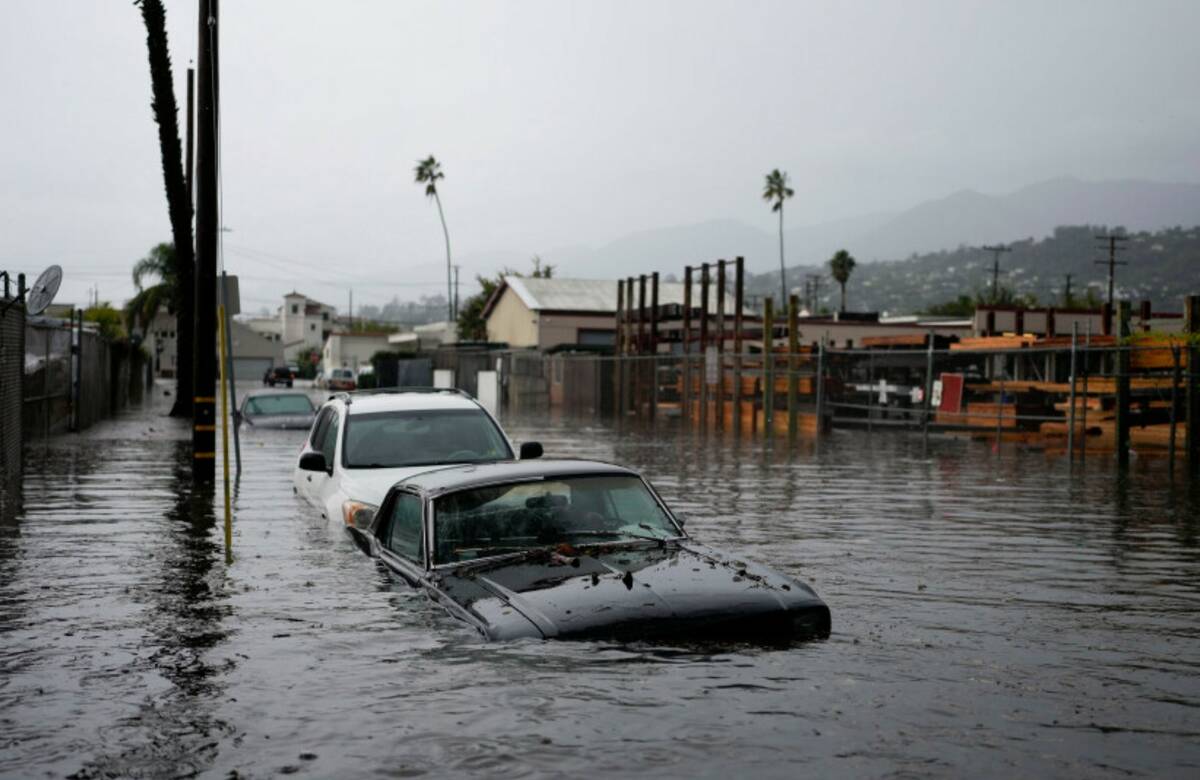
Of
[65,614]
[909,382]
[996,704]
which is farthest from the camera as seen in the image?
[909,382]

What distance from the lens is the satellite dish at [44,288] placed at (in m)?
19.4

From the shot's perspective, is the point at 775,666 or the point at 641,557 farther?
the point at 641,557

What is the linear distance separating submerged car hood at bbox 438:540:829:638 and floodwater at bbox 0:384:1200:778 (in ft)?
0.51

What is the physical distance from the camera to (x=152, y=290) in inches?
3314

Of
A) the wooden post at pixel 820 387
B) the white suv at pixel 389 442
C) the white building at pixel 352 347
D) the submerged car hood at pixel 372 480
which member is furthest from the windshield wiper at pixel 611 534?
the white building at pixel 352 347

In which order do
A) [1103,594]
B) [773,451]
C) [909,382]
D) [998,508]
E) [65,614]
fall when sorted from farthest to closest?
[909,382], [773,451], [998,508], [1103,594], [65,614]

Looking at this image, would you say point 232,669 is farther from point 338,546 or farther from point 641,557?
point 338,546

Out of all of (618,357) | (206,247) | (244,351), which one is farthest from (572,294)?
(244,351)

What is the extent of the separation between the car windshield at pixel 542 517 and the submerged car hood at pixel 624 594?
26 centimetres

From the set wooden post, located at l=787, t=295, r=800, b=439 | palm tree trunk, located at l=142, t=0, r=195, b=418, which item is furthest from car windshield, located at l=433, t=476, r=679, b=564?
palm tree trunk, located at l=142, t=0, r=195, b=418

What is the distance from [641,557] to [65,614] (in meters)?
3.99

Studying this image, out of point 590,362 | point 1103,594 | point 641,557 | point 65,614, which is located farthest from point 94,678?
point 590,362

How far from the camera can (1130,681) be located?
721 centimetres

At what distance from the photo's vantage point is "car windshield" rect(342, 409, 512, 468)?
13.0 metres
